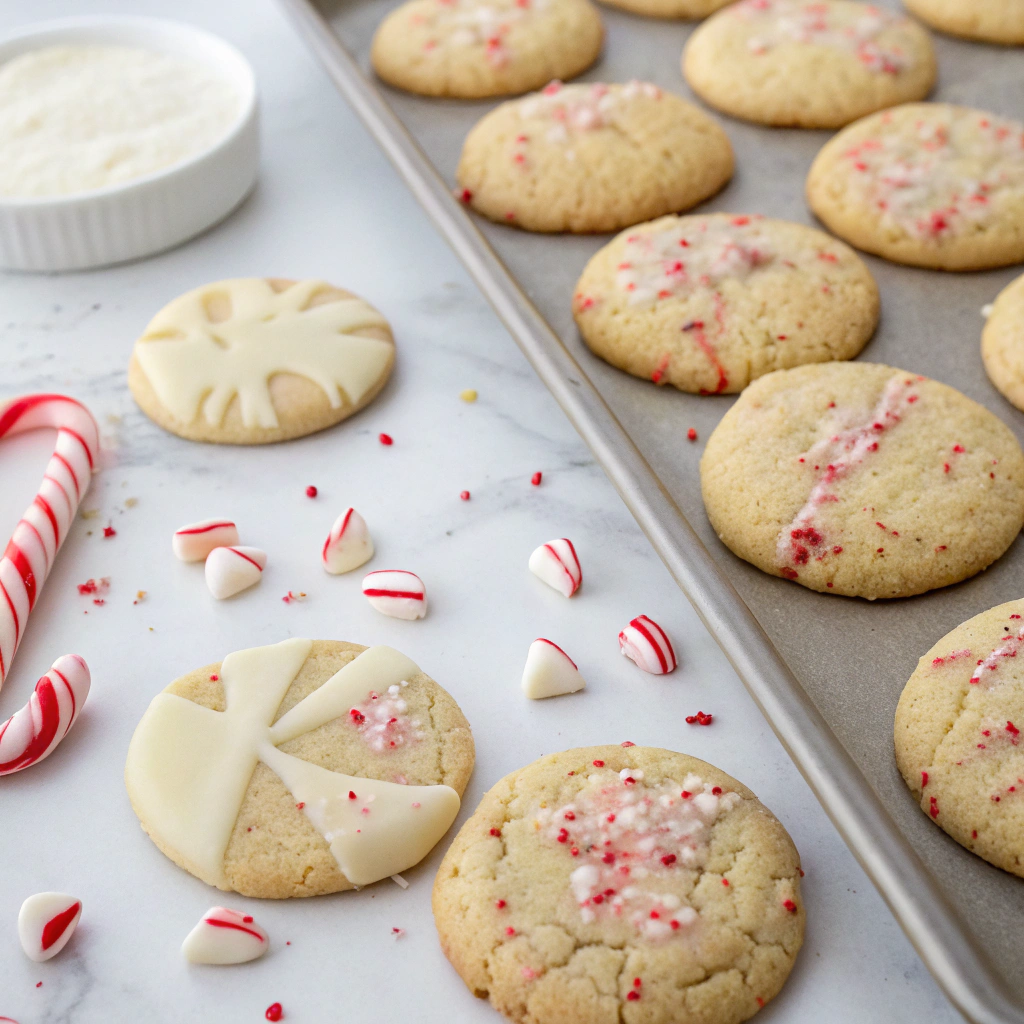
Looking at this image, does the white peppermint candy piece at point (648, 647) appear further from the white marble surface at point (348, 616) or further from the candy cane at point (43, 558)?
the candy cane at point (43, 558)

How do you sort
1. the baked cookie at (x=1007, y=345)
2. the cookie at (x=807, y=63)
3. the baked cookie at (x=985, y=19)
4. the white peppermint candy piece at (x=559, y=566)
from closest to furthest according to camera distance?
the white peppermint candy piece at (x=559, y=566)
the baked cookie at (x=1007, y=345)
the cookie at (x=807, y=63)
the baked cookie at (x=985, y=19)

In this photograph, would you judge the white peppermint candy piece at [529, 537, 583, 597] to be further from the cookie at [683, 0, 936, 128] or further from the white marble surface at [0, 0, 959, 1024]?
the cookie at [683, 0, 936, 128]

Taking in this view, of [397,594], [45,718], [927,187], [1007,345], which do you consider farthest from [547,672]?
[927,187]

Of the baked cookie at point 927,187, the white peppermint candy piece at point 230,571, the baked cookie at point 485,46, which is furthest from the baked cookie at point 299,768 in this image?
the baked cookie at point 485,46

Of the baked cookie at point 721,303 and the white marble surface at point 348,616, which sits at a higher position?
the baked cookie at point 721,303

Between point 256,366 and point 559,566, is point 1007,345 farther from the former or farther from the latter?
point 256,366

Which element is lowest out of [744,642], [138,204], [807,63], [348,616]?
[348,616]

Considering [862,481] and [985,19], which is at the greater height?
[985,19]

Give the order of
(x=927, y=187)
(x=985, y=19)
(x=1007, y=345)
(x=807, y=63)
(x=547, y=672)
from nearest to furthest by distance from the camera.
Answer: (x=547, y=672)
(x=1007, y=345)
(x=927, y=187)
(x=807, y=63)
(x=985, y=19)
